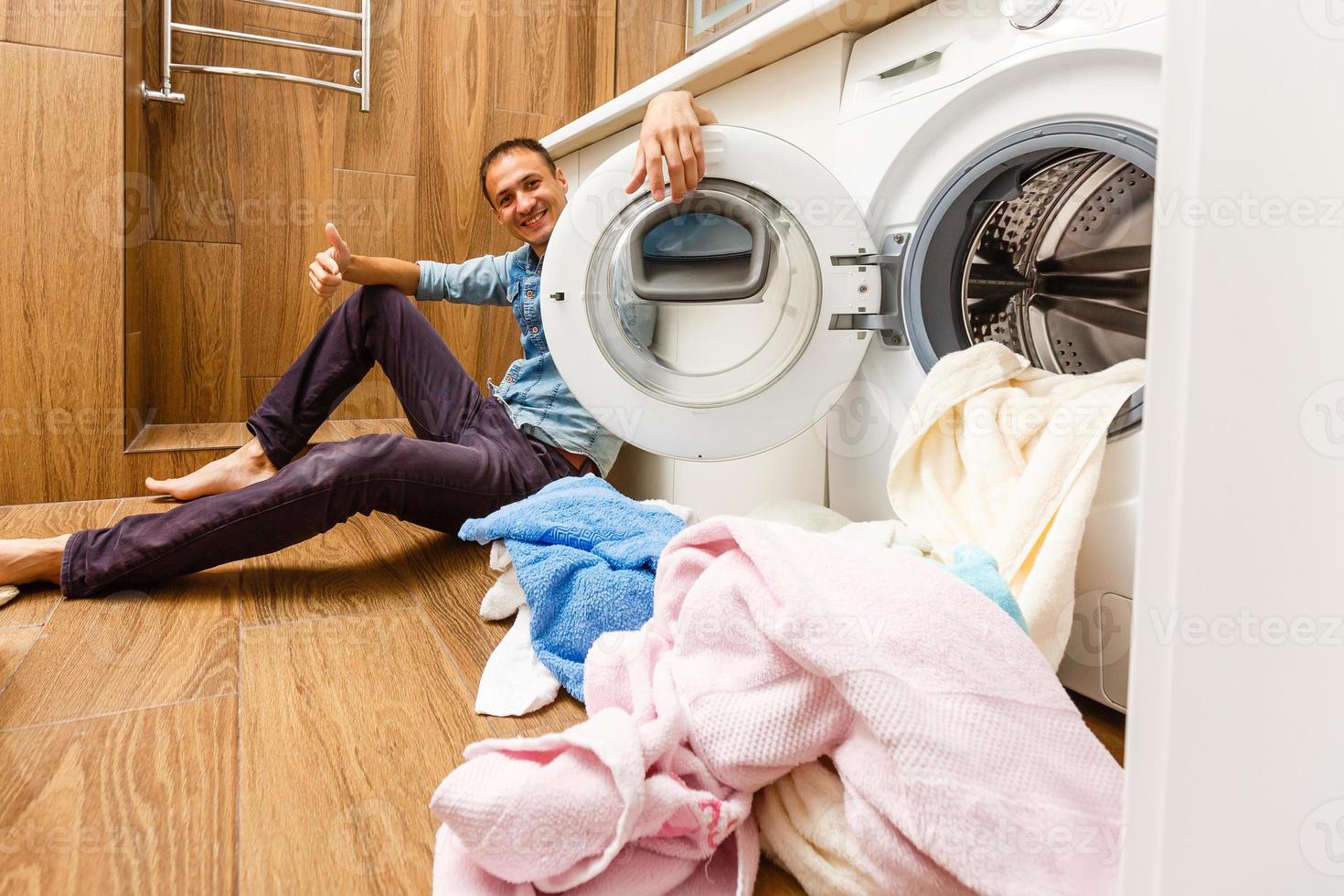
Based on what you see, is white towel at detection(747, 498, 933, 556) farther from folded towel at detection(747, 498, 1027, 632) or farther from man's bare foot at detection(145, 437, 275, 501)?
man's bare foot at detection(145, 437, 275, 501)

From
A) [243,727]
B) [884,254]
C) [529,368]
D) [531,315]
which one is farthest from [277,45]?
[243,727]

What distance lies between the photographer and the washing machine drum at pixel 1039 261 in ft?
3.20

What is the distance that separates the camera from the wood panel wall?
162 cm

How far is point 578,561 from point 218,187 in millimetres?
1600

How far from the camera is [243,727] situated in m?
0.81

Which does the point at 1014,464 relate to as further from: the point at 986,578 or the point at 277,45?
the point at 277,45

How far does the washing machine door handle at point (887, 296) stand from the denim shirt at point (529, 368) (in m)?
0.51

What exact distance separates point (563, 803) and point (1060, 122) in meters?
0.77

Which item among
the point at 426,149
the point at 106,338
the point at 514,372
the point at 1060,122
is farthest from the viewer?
the point at 426,149

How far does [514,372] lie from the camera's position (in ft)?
5.06

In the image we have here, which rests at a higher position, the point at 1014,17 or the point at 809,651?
the point at 1014,17

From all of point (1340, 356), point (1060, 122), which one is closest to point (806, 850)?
point (1340, 356)

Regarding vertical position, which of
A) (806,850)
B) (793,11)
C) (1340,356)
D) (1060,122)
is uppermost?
(793,11)

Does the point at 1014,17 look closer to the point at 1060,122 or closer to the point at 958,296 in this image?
the point at 1060,122
